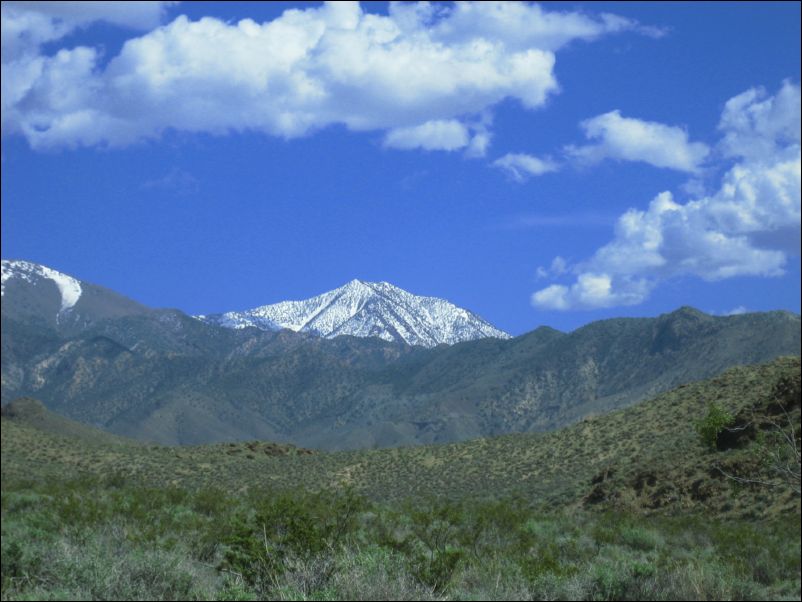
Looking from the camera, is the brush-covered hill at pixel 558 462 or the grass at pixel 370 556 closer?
the grass at pixel 370 556

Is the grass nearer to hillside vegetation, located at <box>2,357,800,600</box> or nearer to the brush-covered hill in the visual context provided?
hillside vegetation, located at <box>2,357,800,600</box>

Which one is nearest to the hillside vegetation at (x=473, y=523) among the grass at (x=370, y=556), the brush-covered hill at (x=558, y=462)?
the grass at (x=370, y=556)

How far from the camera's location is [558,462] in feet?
203

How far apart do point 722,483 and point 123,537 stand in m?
29.0

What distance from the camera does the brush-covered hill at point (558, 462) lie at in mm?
43072

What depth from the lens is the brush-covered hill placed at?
4307cm

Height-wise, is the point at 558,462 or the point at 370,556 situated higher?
the point at 558,462

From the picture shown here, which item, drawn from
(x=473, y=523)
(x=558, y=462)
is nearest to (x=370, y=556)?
(x=473, y=523)

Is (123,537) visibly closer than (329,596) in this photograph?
No

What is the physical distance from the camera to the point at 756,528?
30719 millimetres

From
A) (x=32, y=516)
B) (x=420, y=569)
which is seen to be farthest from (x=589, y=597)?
(x=32, y=516)

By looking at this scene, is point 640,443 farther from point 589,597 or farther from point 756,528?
point 589,597

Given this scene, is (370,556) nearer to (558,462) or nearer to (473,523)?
(473,523)

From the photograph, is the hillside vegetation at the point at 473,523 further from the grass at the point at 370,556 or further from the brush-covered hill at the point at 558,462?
the brush-covered hill at the point at 558,462
